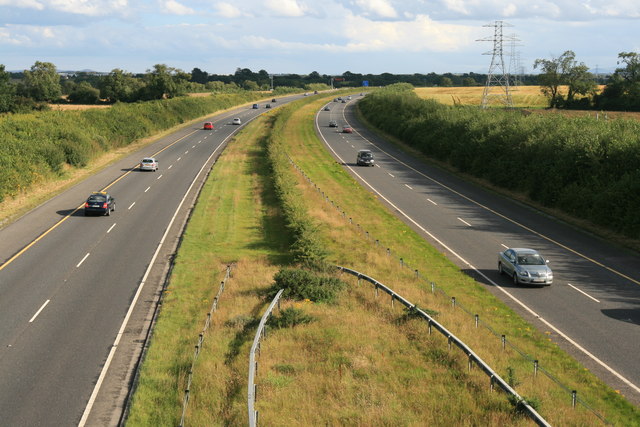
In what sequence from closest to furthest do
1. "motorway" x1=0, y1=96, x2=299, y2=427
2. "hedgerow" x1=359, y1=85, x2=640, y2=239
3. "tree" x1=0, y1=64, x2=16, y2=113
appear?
"motorway" x1=0, y1=96, x2=299, y2=427
"hedgerow" x1=359, y1=85, x2=640, y2=239
"tree" x1=0, y1=64, x2=16, y2=113

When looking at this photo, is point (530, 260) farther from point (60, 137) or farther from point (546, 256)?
point (60, 137)

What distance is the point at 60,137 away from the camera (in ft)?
211

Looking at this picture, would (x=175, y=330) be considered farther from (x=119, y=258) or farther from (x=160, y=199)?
(x=160, y=199)

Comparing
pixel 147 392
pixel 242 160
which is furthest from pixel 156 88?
pixel 147 392

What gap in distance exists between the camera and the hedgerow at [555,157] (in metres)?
40.6

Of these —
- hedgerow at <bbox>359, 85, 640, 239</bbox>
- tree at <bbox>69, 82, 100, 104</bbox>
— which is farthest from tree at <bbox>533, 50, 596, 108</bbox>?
tree at <bbox>69, 82, 100, 104</bbox>

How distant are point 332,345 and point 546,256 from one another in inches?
728

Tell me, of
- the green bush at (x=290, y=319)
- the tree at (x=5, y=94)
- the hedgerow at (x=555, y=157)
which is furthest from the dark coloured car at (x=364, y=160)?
the tree at (x=5, y=94)

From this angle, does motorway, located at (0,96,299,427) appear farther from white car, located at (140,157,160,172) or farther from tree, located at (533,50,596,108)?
tree, located at (533,50,596,108)

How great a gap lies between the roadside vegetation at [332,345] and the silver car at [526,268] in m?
2.15

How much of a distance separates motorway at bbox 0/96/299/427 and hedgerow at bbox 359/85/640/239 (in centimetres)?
2741

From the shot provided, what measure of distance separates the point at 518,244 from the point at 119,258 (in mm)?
23042

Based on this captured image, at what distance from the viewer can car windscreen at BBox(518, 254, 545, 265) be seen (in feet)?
99.8

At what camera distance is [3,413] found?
669 inches
